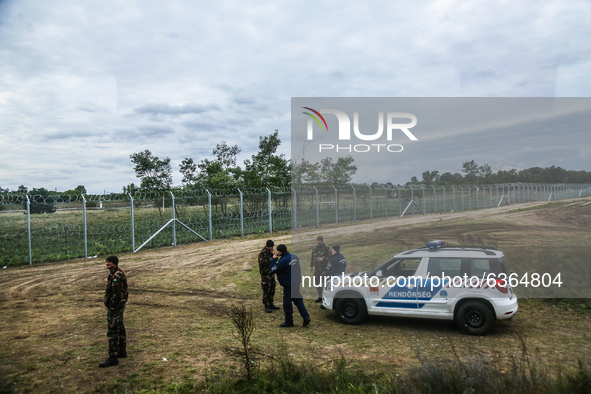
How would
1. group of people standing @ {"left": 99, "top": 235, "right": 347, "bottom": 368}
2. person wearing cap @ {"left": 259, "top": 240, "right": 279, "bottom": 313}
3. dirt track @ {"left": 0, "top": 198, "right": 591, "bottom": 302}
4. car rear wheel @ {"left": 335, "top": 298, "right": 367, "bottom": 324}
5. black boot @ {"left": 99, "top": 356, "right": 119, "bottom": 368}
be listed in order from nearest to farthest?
black boot @ {"left": 99, "top": 356, "right": 119, "bottom": 368}
group of people standing @ {"left": 99, "top": 235, "right": 347, "bottom": 368}
car rear wheel @ {"left": 335, "top": 298, "right": 367, "bottom": 324}
person wearing cap @ {"left": 259, "top": 240, "right": 279, "bottom": 313}
dirt track @ {"left": 0, "top": 198, "right": 591, "bottom": 302}

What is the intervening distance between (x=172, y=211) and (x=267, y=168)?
9.87m

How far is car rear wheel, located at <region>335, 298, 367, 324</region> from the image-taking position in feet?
27.4

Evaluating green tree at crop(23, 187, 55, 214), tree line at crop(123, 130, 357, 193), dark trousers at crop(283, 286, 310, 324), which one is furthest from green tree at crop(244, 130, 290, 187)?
dark trousers at crop(283, 286, 310, 324)

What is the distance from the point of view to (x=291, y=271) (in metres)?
8.47

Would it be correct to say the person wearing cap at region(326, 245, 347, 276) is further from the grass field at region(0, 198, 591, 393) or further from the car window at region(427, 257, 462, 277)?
the car window at region(427, 257, 462, 277)

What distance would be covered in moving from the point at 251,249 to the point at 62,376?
Result: 1181cm

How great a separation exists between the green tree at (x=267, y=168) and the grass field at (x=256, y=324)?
12.5 m

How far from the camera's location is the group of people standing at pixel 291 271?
8461mm

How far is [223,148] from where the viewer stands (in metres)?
28.6

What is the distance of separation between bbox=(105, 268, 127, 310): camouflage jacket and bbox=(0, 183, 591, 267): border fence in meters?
7.79

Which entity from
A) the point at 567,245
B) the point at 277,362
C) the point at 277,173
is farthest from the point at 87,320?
the point at 277,173

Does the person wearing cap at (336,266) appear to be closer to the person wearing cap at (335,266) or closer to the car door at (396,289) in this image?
the person wearing cap at (335,266)

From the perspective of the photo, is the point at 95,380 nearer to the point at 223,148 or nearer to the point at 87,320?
the point at 87,320

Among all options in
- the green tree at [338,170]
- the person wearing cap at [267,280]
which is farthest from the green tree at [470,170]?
the person wearing cap at [267,280]
